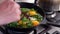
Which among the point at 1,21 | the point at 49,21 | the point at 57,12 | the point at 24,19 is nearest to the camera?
the point at 1,21

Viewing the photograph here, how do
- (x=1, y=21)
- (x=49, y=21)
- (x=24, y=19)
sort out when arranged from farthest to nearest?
(x=49, y=21) < (x=24, y=19) < (x=1, y=21)

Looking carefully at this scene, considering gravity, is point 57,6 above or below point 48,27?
above

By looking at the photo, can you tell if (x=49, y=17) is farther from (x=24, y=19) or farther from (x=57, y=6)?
(x=24, y=19)

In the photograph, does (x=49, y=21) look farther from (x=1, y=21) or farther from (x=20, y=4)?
(x=1, y=21)

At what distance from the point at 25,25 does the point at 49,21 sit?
22 centimetres

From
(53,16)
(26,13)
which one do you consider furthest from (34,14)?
(53,16)

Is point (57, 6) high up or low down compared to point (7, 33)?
up

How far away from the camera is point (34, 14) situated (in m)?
1.06

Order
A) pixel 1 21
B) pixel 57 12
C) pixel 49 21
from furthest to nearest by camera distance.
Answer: pixel 57 12 < pixel 49 21 < pixel 1 21

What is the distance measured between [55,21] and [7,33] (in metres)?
0.33

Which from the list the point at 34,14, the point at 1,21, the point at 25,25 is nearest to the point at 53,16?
the point at 34,14

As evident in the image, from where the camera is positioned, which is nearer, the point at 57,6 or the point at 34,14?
the point at 34,14

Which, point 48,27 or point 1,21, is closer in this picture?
point 1,21

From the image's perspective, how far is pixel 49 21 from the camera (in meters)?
1.11
